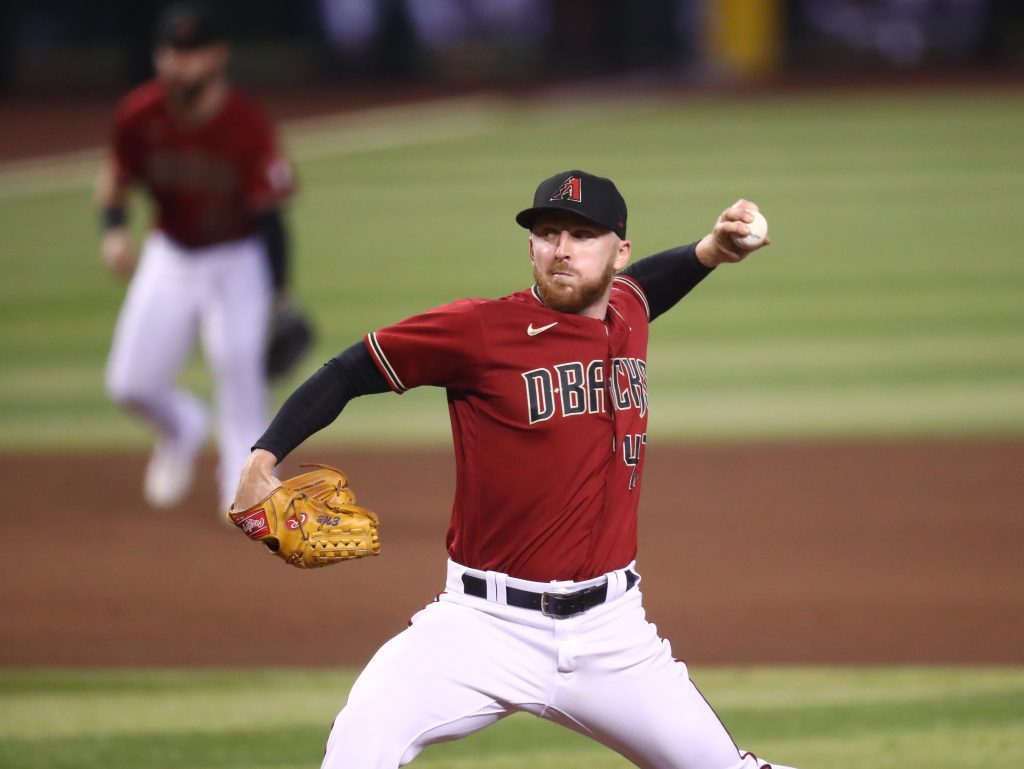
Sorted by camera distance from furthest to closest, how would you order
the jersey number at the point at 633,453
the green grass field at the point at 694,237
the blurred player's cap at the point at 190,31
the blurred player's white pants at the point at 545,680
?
the green grass field at the point at 694,237, the blurred player's cap at the point at 190,31, the jersey number at the point at 633,453, the blurred player's white pants at the point at 545,680

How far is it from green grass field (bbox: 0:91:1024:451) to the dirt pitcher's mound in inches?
40.3

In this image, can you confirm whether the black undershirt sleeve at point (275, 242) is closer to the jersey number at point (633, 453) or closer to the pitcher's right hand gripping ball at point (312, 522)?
the pitcher's right hand gripping ball at point (312, 522)

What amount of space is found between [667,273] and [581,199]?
65 centimetres

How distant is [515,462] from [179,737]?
2.00 m

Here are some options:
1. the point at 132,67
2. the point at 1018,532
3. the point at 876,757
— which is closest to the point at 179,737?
the point at 876,757

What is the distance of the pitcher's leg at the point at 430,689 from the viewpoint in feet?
11.1

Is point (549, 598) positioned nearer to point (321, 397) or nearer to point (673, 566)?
point (321, 397)

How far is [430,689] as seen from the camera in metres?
3.44

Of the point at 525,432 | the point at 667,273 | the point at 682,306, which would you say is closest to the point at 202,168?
the point at 667,273

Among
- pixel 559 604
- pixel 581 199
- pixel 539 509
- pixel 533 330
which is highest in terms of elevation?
pixel 581 199

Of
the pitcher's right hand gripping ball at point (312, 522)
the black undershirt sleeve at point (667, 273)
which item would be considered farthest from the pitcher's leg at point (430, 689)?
the black undershirt sleeve at point (667, 273)

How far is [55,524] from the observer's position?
788 cm

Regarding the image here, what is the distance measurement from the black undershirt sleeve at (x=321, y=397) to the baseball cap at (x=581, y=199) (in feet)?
1.61

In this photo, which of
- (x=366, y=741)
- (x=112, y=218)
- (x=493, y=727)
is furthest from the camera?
(x=112, y=218)
